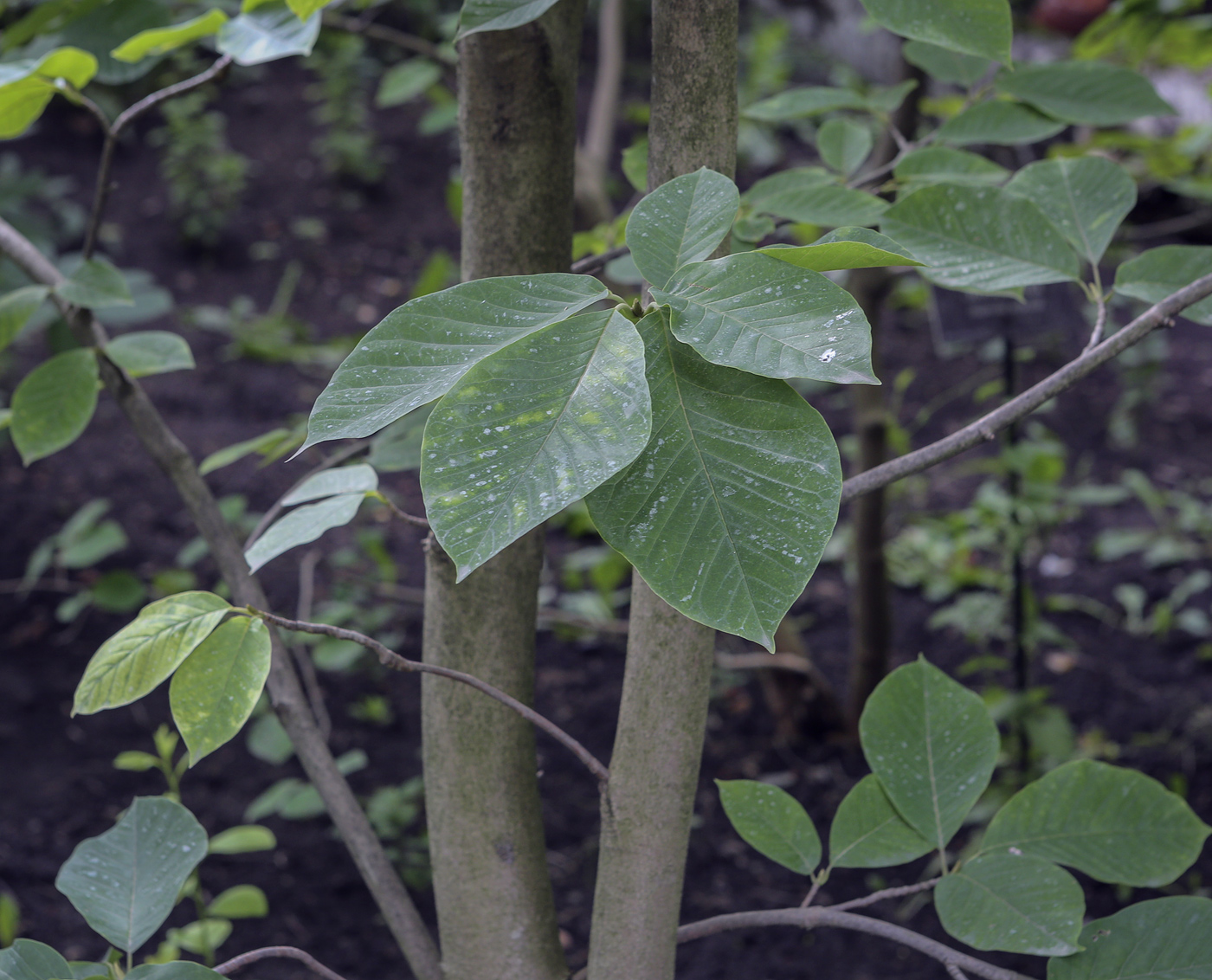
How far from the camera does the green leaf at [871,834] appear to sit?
Answer: 0.68 m

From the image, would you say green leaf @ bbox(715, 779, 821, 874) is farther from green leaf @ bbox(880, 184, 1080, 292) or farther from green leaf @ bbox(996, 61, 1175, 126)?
green leaf @ bbox(996, 61, 1175, 126)

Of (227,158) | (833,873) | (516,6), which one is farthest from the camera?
(227,158)

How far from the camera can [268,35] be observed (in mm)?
768

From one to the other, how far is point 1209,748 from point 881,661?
61 cm

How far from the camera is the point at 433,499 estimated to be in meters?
0.41

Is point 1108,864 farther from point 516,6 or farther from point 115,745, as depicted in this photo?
point 115,745

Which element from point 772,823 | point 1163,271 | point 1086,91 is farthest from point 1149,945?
point 1086,91

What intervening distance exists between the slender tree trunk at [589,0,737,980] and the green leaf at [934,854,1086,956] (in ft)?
0.60

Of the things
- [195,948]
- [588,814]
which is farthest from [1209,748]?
[195,948]

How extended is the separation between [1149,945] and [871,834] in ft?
0.58

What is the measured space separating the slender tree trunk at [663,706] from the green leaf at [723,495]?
6.1 inches

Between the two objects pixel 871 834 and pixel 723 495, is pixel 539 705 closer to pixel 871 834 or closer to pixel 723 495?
pixel 871 834

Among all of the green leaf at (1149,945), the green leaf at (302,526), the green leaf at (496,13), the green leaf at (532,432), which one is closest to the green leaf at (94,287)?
the green leaf at (302,526)

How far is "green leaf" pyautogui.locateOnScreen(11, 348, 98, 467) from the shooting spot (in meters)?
0.82
